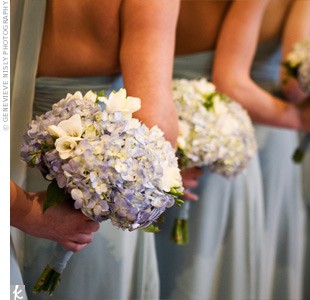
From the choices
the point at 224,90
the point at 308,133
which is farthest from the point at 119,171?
the point at 308,133

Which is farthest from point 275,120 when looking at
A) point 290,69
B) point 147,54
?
point 147,54

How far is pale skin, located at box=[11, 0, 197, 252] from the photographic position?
3.86ft

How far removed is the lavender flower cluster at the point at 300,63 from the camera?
1904 mm

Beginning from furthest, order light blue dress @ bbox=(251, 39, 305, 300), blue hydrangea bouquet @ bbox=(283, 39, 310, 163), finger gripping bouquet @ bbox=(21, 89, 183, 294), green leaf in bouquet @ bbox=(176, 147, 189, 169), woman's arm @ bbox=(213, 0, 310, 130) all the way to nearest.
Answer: light blue dress @ bbox=(251, 39, 305, 300)
blue hydrangea bouquet @ bbox=(283, 39, 310, 163)
woman's arm @ bbox=(213, 0, 310, 130)
green leaf in bouquet @ bbox=(176, 147, 189, 169)
finger gripping bouquet @ bbox=(21, 89, 183, 294)

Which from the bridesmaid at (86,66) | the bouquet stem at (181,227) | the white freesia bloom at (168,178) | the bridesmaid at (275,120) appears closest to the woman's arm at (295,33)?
the bridesmaid at (275,120)

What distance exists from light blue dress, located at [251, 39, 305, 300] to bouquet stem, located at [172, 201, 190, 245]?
1.34ft

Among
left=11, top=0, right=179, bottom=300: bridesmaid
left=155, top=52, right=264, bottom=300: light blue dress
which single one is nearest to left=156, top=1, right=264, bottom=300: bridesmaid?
left=155, top=52, right=264, bottom=300: light blue dress

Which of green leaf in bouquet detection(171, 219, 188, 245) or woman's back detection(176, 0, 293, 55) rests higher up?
woman's back detection(176, 0, 293, 55)

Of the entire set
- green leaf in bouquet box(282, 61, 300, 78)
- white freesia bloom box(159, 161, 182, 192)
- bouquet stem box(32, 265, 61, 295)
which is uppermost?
green leaf in bouquet box(282, 61, 300, 78)

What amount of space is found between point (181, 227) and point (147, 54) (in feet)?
1.96

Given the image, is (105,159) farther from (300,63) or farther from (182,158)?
(300,63)

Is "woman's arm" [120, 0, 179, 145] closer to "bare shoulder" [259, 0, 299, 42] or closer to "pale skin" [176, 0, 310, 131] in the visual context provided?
"pale skin" [176, 0, 310, 131]

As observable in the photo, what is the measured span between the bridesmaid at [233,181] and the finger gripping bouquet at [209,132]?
4.8 inches

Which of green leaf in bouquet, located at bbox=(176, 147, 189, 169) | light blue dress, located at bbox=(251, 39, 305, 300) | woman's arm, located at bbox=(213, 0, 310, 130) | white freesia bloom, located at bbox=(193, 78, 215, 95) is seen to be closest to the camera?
green leaf in bouquet, located at bbox=(176, 147, 189, 169)
